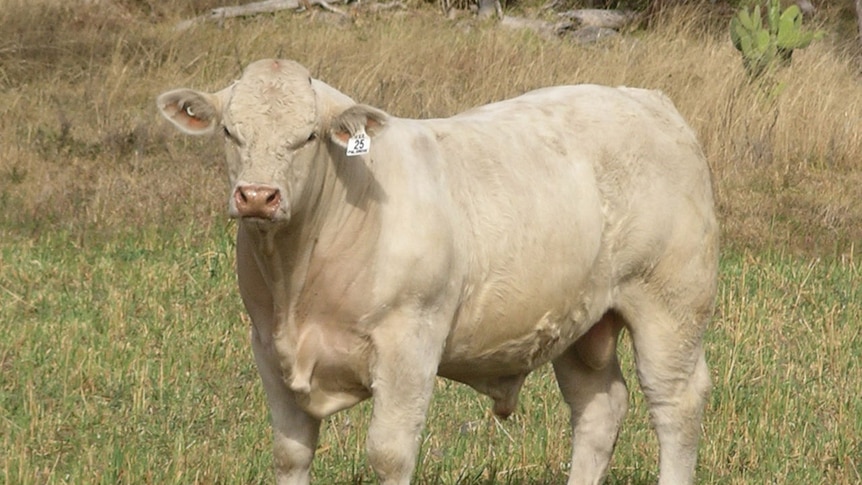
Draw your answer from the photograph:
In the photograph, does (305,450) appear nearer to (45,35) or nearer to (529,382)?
(529,382)

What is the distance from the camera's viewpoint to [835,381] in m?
7.76

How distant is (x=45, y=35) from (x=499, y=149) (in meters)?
12.4

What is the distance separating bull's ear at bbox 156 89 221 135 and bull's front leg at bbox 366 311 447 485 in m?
0.85

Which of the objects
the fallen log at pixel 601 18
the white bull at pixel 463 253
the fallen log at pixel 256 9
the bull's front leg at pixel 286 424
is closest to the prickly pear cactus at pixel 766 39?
the fallen log at pixel 601 18

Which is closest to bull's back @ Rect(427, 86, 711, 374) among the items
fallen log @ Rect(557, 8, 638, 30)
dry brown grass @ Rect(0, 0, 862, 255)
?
dry brown grass @ Rect(0, 0, 862, 255)

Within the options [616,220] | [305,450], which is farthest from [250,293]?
[616,220]

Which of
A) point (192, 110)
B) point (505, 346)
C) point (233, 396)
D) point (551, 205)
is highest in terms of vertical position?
point (192, 110)

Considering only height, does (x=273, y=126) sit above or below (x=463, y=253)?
above

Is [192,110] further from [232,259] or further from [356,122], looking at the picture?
[232,259]

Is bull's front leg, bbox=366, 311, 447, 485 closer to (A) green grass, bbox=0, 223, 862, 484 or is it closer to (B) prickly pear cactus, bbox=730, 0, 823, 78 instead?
(A) green grass, bbox=0, 223, 862, 484

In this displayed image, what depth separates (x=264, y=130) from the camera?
4699 millimetres

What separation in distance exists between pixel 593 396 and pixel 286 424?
148 centimetres

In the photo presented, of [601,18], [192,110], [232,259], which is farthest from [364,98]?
[192,110]

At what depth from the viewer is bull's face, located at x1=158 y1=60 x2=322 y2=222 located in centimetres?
452
